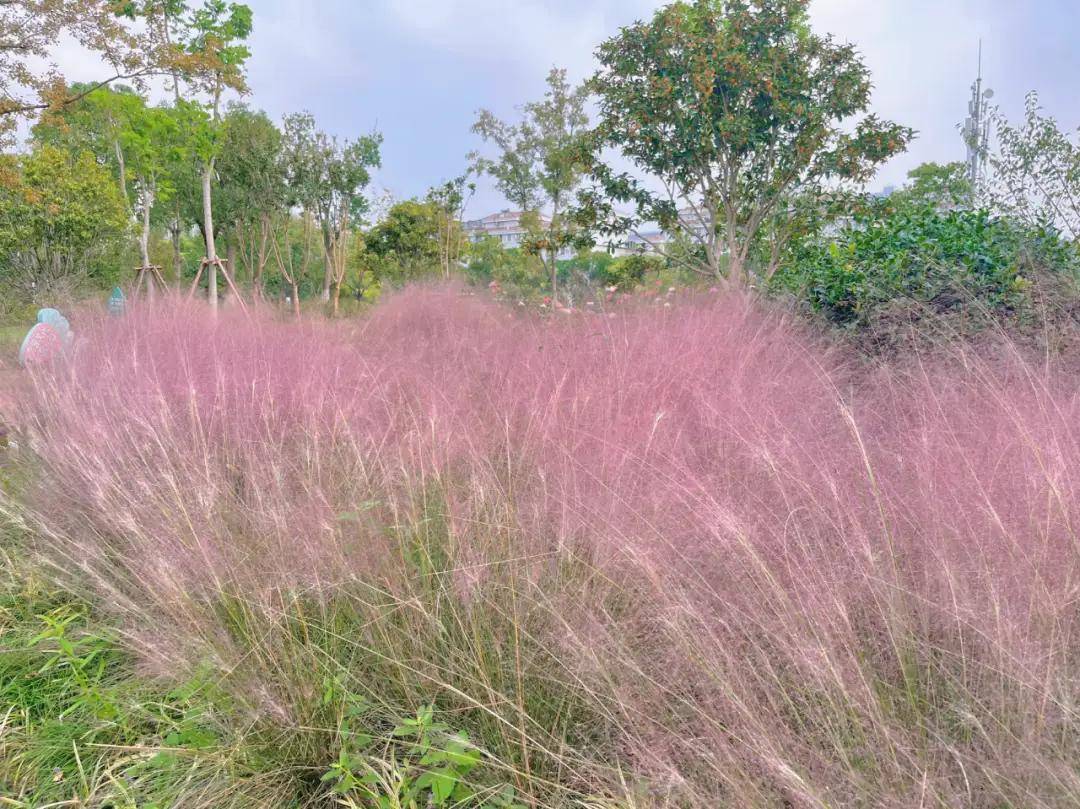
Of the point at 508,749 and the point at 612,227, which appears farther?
the point at 612,227

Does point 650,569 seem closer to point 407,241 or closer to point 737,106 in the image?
point 737,106

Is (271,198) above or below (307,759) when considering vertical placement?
above

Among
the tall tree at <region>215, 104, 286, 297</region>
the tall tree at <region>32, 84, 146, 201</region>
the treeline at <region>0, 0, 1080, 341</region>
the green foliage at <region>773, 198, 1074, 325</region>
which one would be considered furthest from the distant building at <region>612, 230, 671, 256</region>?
the tall tree at <region>215, 104, 286, 297</region>

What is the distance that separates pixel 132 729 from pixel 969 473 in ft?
7.42

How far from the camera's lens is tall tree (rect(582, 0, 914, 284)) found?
636 cm

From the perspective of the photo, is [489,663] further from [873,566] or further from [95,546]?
[95,546]

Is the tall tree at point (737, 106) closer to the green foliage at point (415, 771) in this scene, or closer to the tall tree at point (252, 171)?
the green foliage at point (415, 771)

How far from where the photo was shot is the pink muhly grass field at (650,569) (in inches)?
44.4

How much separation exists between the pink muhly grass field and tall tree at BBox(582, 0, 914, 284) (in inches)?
175

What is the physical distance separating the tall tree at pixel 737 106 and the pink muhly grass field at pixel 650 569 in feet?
14.6

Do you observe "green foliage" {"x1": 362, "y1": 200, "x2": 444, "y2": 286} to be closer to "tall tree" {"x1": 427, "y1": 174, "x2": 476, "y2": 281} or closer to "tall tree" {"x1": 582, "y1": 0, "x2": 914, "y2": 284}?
"tall tree" {"x1": 427, "y1": 174, "x2": 476, "y2": 281}

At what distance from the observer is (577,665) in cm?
137

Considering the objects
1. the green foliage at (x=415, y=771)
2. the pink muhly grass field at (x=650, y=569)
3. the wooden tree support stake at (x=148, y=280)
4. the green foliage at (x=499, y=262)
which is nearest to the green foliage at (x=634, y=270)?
the wooden tree support stake at (x=148, y=280)

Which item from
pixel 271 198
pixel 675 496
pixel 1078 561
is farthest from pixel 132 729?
pixel 271 198
